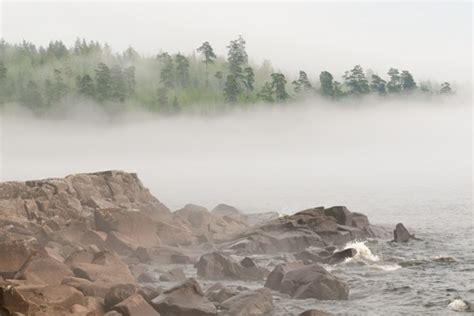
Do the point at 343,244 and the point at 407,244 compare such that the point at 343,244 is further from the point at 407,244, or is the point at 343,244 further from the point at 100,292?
the point at 100,292

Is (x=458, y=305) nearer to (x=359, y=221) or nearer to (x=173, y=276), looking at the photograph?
(x=173, y=276)

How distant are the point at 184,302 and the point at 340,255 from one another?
69.8 ft

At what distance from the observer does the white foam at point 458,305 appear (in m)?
36.0

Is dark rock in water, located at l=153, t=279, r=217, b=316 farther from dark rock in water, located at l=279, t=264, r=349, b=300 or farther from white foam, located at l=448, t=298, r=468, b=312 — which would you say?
white foam, located at l=448, t=298, r=468, b=312

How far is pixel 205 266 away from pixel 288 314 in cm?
1215

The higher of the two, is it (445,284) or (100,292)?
(100,292)

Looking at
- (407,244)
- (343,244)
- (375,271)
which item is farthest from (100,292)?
(407,244)

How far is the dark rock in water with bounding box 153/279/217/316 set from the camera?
3288cm

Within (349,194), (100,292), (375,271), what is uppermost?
(100,292)

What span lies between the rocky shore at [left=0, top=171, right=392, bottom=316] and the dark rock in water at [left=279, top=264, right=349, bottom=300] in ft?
0.22

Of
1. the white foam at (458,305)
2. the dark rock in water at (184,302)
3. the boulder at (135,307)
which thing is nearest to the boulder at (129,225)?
the dark rock in water at (184,302)

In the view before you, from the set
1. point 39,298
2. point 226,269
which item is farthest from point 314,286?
point 39,298

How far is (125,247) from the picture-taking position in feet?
179

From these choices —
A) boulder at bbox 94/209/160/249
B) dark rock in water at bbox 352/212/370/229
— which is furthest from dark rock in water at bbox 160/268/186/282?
dark rock in water at bbox 352/212/370/229
